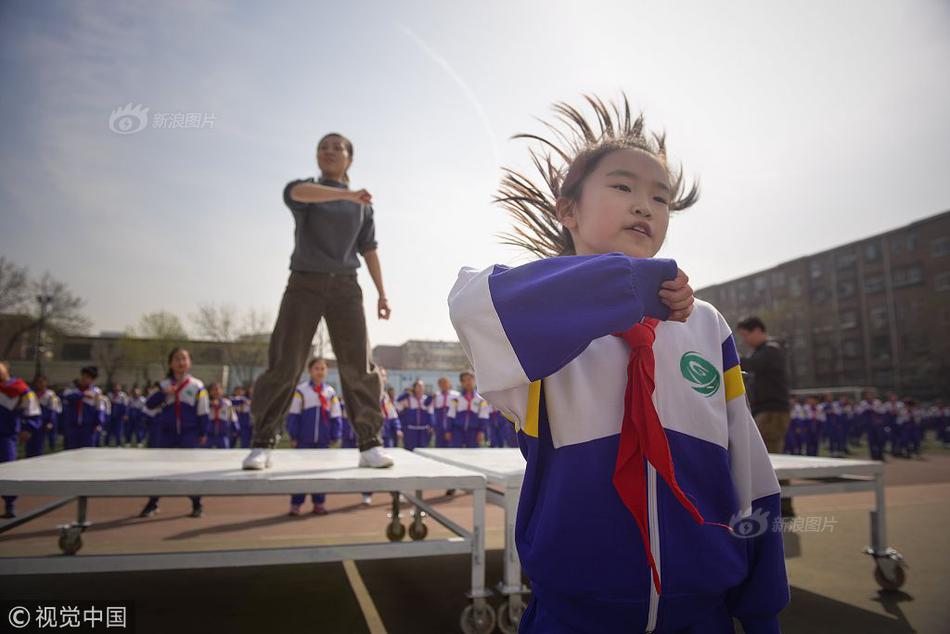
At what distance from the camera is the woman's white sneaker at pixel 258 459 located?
2996 mm

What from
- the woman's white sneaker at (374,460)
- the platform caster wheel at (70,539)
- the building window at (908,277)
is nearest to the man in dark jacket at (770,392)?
the woman's white sneaker at (374,460)

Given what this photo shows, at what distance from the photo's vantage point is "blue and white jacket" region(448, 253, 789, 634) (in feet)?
3.36

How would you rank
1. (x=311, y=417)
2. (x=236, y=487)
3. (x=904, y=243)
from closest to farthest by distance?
1. (x=236, y=487)
2. (x=311, y=417)
3. (x=904, y=243)

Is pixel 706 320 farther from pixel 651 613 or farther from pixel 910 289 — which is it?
pixel 910 289

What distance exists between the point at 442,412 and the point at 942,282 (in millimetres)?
39404

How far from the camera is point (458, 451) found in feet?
16.1

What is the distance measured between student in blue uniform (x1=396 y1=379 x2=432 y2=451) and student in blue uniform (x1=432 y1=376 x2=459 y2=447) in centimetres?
16

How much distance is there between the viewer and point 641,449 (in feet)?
3.57

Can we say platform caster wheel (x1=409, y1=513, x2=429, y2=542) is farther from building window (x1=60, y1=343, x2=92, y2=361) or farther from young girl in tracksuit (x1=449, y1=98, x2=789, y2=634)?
building window (x1=60, y1=343, x2=92, y2=361)

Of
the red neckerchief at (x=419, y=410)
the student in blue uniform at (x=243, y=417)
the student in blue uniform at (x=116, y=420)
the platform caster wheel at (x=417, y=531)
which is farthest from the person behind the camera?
the student in blue uniform at (x=116, y=420)

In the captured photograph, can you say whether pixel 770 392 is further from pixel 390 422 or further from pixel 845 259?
pixel 845 259

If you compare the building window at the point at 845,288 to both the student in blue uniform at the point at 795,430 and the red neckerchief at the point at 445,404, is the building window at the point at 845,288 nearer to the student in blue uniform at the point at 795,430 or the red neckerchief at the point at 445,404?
the student in blue uniform at the point at 795,430

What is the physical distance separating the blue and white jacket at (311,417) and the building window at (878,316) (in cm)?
4503

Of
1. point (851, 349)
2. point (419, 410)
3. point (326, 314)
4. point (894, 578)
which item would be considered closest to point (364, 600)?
point (326, 314)
